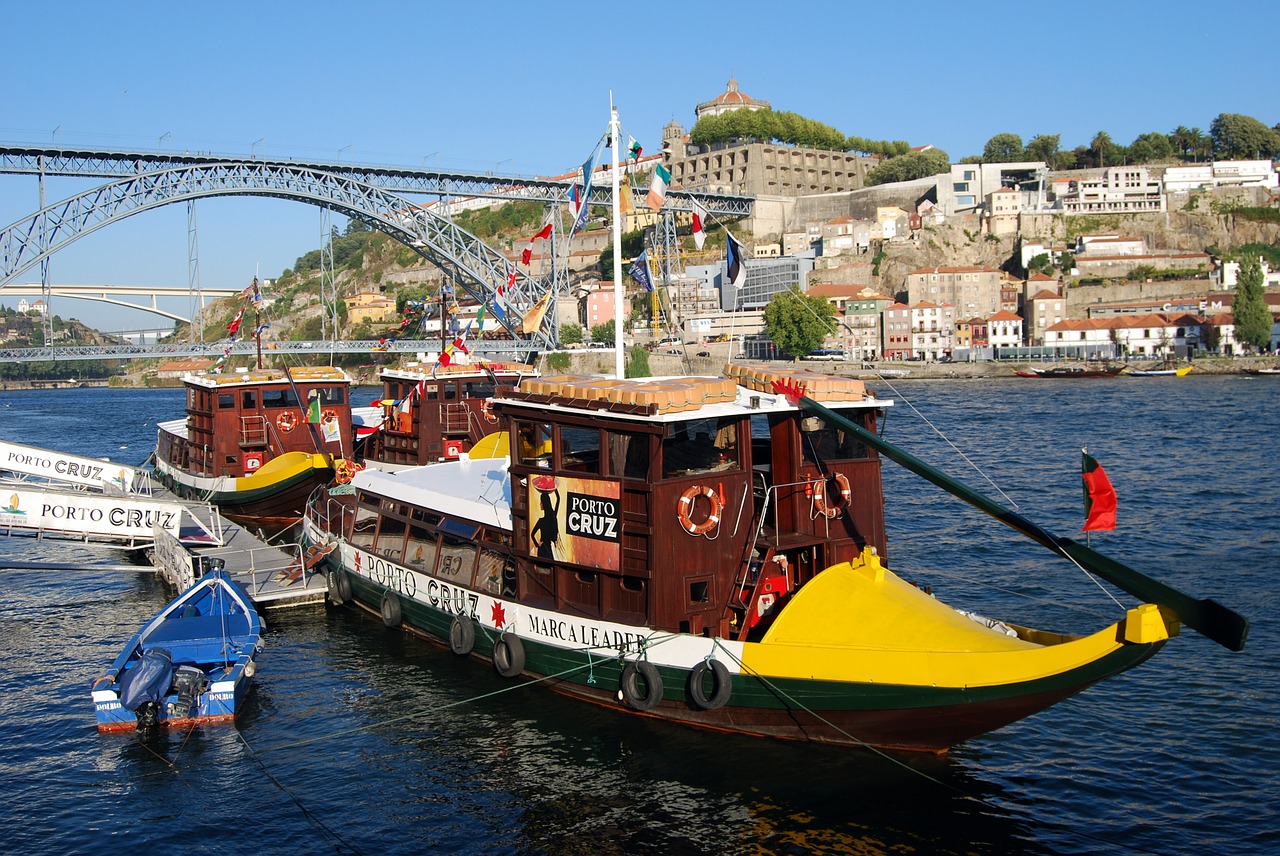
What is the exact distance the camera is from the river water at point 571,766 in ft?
35.7

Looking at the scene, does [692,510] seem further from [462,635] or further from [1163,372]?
[1163,372]

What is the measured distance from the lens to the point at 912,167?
130m

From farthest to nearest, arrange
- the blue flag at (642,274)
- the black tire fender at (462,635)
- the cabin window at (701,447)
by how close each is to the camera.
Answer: the blue flag at (642,274)
the black tire fender at (462,635)
the cabin window at (701,447)

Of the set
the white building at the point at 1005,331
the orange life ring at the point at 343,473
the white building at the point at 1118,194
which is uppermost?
the white building at the point at 1118,194

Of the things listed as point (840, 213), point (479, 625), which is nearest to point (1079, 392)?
point (840, 213)

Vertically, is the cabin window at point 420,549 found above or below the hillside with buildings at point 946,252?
below

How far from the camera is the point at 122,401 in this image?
336ft

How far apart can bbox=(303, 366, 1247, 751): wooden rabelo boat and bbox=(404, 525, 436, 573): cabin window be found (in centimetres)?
199

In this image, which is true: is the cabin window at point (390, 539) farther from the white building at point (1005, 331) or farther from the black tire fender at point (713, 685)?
the white building at point (1005, 331)

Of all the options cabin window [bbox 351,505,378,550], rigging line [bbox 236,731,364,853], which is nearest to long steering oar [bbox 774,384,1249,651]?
rigging line [bbox 236,731,364,853]

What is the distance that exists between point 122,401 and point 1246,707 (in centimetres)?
10590

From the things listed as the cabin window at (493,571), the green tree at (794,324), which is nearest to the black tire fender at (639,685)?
the cabin window at (493,571)

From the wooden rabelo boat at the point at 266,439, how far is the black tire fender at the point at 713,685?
1635 cm

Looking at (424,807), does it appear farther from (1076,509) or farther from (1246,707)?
(1076,509)
